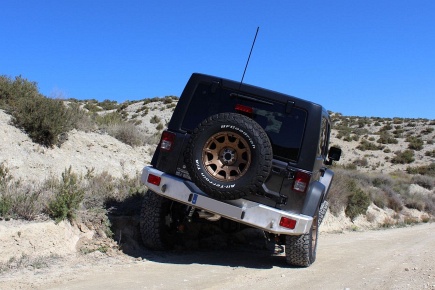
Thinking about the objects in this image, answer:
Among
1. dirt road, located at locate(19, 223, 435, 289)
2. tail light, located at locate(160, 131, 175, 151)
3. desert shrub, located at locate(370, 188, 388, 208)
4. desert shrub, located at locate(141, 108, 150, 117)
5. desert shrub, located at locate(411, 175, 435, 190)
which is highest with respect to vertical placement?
desert shrub, located at locate(411, 175, 435, 190)

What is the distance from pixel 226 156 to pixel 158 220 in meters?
1.52

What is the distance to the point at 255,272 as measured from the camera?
6.16m

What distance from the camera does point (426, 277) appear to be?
628 centimetres

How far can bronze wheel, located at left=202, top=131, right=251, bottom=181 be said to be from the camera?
18.5 ft

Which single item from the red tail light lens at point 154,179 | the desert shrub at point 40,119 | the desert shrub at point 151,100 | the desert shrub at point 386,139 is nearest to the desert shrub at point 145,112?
the desert shrub at point 151,100

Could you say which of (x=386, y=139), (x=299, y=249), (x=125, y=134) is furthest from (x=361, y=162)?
(x=299, y=249)

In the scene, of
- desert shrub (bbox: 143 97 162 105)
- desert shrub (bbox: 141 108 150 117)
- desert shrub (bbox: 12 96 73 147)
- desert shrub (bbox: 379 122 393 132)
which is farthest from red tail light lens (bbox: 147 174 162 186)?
desert shrub (bbox: 379 122 393 132)

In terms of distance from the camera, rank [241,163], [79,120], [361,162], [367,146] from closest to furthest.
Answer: [241,163] → [79,120] → [361,162] → [367,146]

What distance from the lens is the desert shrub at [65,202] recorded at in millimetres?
6348

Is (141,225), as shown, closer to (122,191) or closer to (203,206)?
(203,206)

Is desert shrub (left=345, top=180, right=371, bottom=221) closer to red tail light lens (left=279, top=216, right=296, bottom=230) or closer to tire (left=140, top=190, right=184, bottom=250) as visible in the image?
tire (left=140, top=190, right=184, bottom=250)

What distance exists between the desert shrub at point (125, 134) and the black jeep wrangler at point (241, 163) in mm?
5928

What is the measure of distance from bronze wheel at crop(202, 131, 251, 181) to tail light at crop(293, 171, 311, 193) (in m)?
0.70

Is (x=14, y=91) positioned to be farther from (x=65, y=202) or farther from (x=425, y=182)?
(x=425, y=182)
